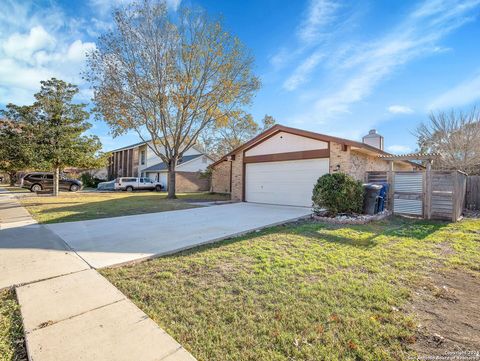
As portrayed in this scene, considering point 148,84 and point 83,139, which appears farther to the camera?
point 83,139

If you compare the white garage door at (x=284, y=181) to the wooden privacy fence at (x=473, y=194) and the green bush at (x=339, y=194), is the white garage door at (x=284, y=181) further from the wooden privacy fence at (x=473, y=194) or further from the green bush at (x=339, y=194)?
the wooden privacy fence at (x=473, y=194)

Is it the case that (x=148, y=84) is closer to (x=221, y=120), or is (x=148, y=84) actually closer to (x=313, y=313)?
(x=221, y=120)

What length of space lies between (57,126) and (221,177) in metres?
12.4

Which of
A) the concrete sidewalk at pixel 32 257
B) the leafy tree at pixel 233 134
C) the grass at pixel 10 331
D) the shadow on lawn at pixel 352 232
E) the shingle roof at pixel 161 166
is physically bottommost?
the grass at pixel 10 331

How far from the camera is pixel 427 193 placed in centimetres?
823

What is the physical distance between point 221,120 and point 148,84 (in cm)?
489

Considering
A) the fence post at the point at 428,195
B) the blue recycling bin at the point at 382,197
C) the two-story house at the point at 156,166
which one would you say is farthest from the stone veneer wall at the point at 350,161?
the two-story house at the point at 156,166

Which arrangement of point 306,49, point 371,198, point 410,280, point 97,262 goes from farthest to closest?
point 306,49 → point 371,198 → point 97,262 → point 410,280

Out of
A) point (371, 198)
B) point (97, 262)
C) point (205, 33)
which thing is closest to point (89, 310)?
point (97, 262)

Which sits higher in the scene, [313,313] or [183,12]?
[183,12]

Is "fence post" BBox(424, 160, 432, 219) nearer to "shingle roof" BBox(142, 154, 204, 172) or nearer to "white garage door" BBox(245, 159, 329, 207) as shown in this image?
"white garage door" BBox(245, 159, 329, 207)

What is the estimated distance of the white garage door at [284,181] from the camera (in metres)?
11.1

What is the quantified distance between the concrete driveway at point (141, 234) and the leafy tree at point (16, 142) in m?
10.2

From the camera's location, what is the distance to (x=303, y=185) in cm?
1141
